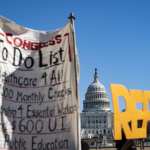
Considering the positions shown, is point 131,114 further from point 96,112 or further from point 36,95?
point 96,112

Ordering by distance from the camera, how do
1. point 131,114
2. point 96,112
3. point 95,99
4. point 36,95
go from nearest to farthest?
point 36,95 → point 131,114 → point 95,99 → point 96,112

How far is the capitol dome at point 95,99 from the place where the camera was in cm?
13862

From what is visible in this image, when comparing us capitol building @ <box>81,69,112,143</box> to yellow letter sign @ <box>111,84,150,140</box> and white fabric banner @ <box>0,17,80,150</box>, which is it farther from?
white fabric banner @ <box>0,17,80,150</box>

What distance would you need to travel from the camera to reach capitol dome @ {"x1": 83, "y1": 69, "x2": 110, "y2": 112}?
5458 inches

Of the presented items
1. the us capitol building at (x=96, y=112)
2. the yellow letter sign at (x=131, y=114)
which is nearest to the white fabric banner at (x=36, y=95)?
the yellow letter sign at (x=131, y=114)

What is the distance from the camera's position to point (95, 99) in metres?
138

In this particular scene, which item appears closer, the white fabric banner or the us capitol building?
the white fabric banner

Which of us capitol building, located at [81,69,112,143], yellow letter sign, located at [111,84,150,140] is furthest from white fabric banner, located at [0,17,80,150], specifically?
us capitol building, located at [81,69,112,143]

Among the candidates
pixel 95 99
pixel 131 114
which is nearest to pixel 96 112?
pixel 95 99

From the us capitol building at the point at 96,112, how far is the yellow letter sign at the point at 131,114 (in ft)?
426

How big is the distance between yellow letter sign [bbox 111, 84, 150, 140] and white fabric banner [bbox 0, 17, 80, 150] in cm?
198

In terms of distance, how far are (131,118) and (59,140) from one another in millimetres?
2632

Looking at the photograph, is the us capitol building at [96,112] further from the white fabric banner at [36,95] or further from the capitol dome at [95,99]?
the white fabric banner at [36,95]

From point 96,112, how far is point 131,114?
5326 inches
